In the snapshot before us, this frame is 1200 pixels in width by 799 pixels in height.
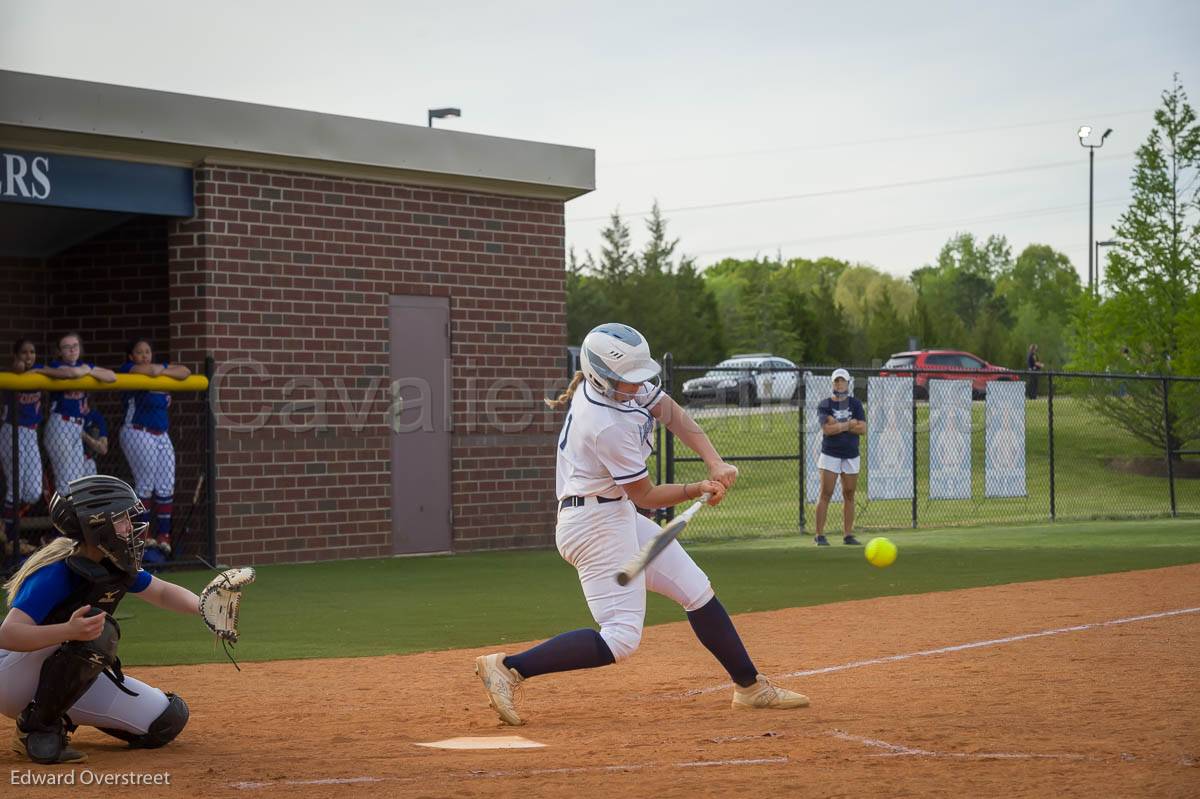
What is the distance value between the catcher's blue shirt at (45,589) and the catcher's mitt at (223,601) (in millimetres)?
576

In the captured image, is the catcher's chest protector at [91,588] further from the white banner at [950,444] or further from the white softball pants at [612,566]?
the white banner at [950,444]

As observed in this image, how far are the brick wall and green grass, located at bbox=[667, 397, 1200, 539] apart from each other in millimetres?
4348

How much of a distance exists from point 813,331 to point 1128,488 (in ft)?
126

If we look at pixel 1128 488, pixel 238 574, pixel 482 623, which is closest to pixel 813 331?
pixel 1128 488

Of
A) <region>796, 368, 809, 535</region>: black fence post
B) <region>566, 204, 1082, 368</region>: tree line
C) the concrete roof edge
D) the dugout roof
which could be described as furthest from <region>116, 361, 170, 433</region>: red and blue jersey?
<region>566, 204, 1082, 368</region>: tree line

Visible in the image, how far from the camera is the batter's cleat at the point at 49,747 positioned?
6.26 meters

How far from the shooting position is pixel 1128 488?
3044 cm

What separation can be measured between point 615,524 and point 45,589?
2681 millimetres

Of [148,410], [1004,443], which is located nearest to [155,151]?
[148,410]

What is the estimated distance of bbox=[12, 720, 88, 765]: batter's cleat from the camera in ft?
20.5

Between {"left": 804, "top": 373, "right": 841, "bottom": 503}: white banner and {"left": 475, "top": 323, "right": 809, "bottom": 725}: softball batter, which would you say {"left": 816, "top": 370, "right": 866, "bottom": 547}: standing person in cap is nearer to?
{"left": 804, "top": 373, "right": 841, "bottom": 503}: white banner

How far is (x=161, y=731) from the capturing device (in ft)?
21.7

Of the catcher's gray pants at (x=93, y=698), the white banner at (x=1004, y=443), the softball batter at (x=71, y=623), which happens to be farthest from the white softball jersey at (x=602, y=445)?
the white banner at (x=1004, y=443)

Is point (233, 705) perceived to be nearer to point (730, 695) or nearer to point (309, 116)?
point (730, 695)
